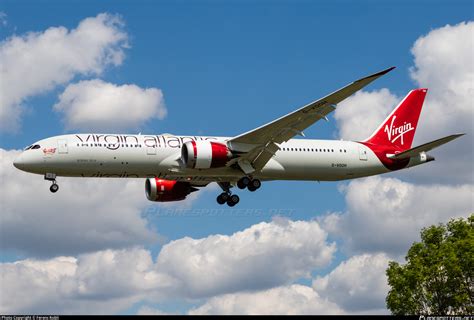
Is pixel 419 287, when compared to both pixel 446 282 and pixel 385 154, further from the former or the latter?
pixel 385 154

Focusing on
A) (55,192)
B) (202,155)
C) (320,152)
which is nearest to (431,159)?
(320,152)

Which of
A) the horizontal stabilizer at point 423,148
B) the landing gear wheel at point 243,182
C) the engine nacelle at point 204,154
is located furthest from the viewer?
the landing gear wheel at point 243,182

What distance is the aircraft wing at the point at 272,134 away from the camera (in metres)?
45.6

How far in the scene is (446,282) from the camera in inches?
2559

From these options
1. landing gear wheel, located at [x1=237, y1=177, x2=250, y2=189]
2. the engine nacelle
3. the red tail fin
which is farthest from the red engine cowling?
the red tail fin

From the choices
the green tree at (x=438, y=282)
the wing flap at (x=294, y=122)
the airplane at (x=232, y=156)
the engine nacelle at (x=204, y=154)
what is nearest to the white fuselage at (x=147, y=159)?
the airplane at (x=232, y=156)

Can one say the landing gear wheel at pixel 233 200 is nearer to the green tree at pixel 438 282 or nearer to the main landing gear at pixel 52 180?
the main landing gear at pixel 52 180

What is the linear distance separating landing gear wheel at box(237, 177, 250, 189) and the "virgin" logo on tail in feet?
39.4

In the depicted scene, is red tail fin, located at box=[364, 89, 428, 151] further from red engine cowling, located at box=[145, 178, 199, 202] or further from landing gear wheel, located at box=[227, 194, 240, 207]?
red engine cowling, located at box=[145, 178, 199, 202]

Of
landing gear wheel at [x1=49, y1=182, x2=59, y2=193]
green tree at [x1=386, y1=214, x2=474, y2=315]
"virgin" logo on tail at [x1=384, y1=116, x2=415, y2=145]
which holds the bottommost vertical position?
green tree at [x1=386, y1=214, x2=474, y2=315]

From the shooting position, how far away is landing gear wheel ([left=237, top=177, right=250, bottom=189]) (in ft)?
166

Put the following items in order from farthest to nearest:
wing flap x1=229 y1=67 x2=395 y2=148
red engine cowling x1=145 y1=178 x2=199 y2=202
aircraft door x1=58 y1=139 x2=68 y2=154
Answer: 1. red engine cowling x1=145 y1=178 x2=199 y2=202
2. aircraft door x1=58 y1=139 x2=68 y2=154
3. wing flap x1=229 y1=67 x2=395 y2=148

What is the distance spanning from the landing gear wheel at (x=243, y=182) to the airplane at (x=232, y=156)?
2.5 inches

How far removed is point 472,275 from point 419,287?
448 centimetres
